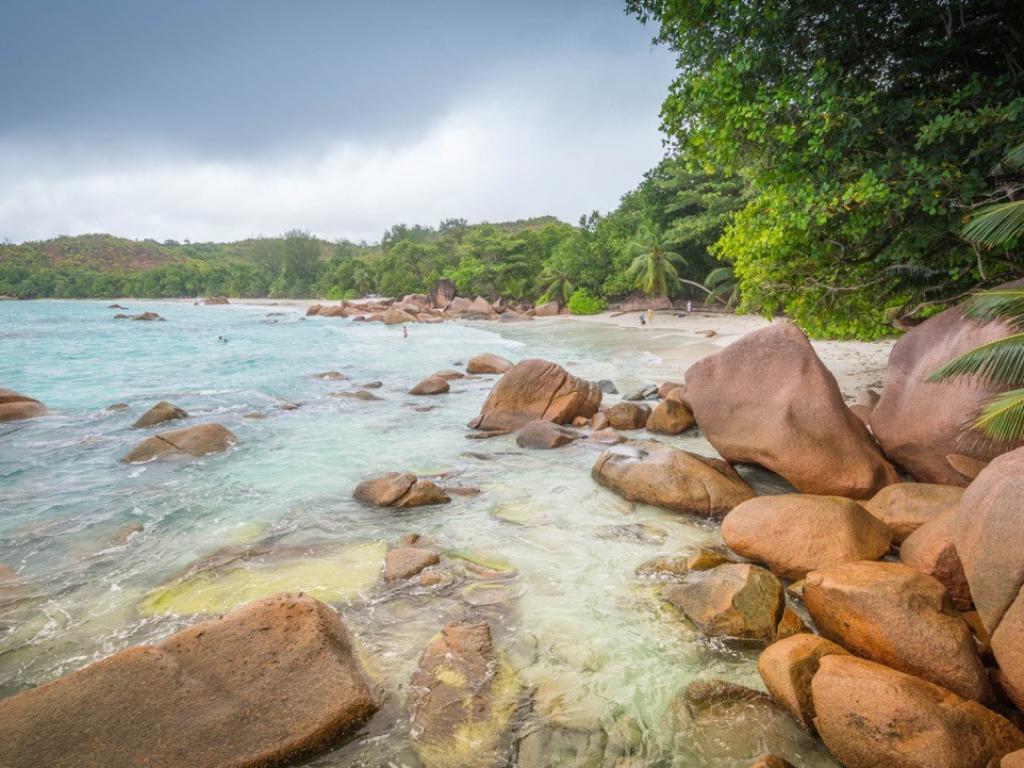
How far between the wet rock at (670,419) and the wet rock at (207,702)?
26.1ft

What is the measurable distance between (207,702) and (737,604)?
386 centimetres

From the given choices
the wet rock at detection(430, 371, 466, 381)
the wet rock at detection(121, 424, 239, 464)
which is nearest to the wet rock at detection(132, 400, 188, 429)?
the wet rock at detection(121, 424, 239, 464)

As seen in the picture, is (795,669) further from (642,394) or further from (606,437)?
(642,394)

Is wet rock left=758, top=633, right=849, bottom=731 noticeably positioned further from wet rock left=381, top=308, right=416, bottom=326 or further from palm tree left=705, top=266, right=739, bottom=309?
wet rock left=381, top=308, right=416, bottom=326

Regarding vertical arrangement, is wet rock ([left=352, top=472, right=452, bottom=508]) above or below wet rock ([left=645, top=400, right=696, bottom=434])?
below

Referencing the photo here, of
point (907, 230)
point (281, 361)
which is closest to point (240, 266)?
point (281, 361)

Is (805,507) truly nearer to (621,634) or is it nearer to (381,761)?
(621,634)

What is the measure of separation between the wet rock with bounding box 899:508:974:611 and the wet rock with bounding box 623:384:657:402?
913 centimetres

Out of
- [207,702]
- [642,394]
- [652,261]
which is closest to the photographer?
[207,702]

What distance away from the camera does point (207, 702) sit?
3096 mm

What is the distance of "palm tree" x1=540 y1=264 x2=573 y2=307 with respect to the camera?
1837 inches

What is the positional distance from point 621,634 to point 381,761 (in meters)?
2.14

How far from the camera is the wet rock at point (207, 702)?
279 cm

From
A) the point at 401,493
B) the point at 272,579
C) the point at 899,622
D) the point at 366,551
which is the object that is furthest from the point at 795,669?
the point at 401,493
